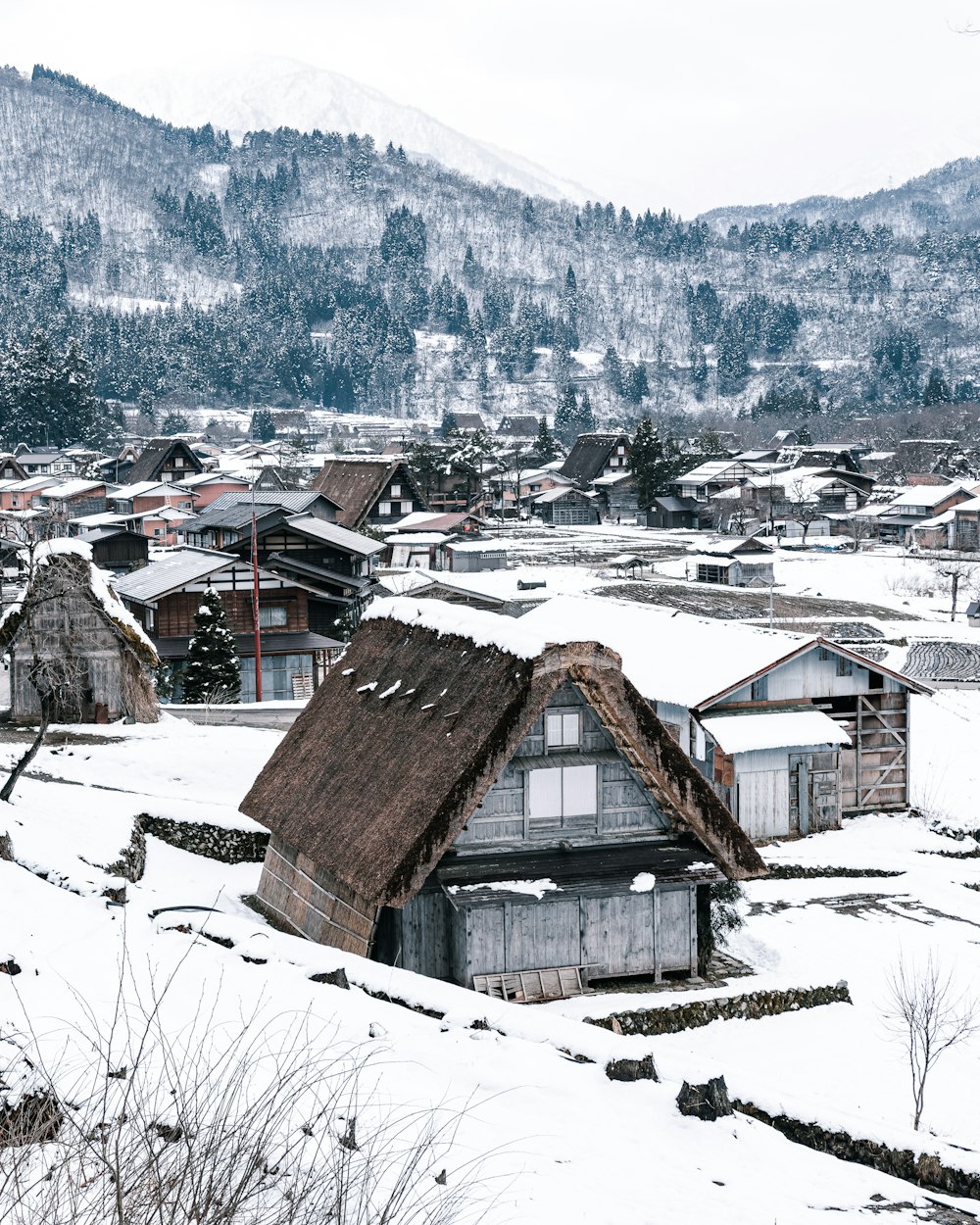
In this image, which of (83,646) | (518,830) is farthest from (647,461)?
(518,830)

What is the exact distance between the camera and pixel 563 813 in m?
14.9

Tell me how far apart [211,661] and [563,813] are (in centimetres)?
1911

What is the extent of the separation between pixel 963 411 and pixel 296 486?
77485mm

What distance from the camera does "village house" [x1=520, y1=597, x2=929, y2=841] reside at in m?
23.1

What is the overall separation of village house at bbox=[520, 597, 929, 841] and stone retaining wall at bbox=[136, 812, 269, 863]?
6.02 metres

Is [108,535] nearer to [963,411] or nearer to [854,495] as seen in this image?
[854,495]

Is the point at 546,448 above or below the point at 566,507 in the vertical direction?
above

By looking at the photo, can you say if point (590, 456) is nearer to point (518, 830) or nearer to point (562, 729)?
point (562, 729)

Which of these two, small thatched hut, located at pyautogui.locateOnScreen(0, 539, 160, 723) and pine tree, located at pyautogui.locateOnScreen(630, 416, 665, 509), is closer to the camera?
small thatched hut, located at pyautogui.locateOnScreen(0, 539, 160, 723)

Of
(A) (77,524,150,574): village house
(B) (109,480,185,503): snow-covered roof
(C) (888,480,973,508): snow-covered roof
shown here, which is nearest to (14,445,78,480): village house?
(B) (109,480,185,503): snow-covered roof

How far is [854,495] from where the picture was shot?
8544cm

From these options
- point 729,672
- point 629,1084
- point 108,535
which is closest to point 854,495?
point 108,535

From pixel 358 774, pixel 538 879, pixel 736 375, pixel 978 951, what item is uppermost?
pixel 736 375

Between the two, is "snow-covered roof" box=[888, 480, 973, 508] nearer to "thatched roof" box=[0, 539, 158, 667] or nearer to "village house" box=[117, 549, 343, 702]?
"village house" box=[117, 549, 343, 702]
